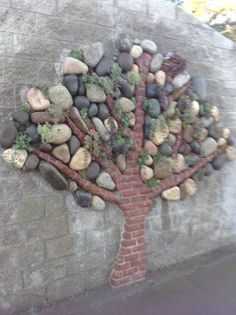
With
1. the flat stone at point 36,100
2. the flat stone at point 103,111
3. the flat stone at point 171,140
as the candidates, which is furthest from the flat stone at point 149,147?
the flat stone at point 36,100

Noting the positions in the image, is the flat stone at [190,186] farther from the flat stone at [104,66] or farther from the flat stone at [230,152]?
the flat stone at [104,66]

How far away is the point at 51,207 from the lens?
11.5 feet

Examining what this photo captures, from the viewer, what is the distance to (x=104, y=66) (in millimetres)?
3711

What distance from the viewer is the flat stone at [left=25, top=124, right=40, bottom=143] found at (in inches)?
131

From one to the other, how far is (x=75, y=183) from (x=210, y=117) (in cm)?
187

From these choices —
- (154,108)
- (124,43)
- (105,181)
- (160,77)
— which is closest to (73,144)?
(105,181)

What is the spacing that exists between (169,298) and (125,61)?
2.29m

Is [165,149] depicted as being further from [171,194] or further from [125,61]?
[125,61]

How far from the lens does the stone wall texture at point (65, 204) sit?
331 centimetres

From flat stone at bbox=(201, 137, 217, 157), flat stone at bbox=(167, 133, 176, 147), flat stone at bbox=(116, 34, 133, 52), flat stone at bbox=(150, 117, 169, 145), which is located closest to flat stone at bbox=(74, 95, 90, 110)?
flat stone at bbox=(116, 34, 133, 52)

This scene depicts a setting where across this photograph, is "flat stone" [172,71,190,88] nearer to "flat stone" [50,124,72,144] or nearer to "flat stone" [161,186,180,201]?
"flat stone" [161,186,180,201]

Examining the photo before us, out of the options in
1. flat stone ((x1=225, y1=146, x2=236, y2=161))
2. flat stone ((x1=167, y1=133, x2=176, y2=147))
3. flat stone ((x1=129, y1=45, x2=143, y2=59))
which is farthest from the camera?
flat stone ((x1=225, y1=146, x2=236, y2=161))

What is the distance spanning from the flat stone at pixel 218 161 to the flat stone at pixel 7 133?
2.45 metres

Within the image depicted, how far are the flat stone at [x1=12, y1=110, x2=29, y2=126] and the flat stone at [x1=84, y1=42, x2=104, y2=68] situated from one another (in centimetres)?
79
